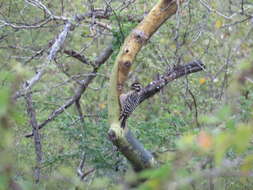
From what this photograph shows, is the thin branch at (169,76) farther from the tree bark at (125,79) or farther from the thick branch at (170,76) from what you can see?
the tree bark at (125,79)

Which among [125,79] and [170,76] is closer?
[125,79]

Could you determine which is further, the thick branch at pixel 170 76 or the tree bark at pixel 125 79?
the thick branch at pixel 170 76

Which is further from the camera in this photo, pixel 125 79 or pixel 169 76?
pixel 169 76

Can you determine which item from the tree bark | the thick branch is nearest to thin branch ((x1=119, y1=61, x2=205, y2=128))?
the thick branch

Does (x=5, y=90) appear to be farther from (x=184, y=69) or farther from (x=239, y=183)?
(x=239, y=183)

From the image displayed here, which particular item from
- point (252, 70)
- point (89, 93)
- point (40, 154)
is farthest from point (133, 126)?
point (252, 70)

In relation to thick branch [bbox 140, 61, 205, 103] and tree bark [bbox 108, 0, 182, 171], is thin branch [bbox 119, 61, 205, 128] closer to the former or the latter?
thick branch [bbox 140, 61, 205, 103]

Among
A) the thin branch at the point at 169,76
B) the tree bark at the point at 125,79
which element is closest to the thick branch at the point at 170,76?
the thin branch at the point at 169,76

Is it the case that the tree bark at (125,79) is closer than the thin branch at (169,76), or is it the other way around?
the tree bark at (125,79)

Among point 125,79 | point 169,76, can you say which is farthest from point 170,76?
point 125,79

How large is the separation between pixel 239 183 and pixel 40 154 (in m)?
2.42

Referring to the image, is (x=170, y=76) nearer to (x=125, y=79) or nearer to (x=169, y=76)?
(x=169, y=76)

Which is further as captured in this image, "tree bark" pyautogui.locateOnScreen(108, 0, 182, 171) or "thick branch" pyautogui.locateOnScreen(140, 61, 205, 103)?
"thick branch" pyautogui.locateOnScreen(140, 61, 205, 103)

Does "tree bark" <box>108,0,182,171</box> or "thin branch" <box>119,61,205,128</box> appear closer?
"tree bark" <box>108,0,182,171</box>
